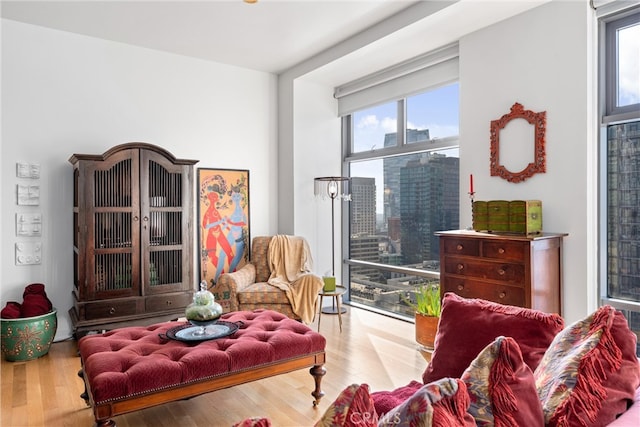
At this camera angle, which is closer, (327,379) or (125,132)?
(327,379)

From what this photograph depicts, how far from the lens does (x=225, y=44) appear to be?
427cm

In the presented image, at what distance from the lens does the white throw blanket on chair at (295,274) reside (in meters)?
4.03

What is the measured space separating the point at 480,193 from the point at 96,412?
311 cm

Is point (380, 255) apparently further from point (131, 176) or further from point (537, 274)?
point (131, 176)

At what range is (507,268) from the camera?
2912mm

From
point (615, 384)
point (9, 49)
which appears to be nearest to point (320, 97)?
point (9, 49)

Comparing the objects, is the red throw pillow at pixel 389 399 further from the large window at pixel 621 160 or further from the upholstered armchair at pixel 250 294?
the upholstered armchair at pixel 250 294

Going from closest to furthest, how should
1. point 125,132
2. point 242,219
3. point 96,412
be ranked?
point 96,412 → point 125,132 → point 242,219

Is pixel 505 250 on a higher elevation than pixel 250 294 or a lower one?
higher

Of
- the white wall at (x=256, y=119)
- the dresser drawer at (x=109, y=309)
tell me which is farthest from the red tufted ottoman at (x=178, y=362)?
the white wall at (x=256, y=119)

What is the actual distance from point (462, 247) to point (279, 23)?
248 centimetres

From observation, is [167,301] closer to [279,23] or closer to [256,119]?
[256,119]

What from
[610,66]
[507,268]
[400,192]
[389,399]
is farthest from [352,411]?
[400,192]

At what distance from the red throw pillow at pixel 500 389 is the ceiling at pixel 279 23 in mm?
2900
